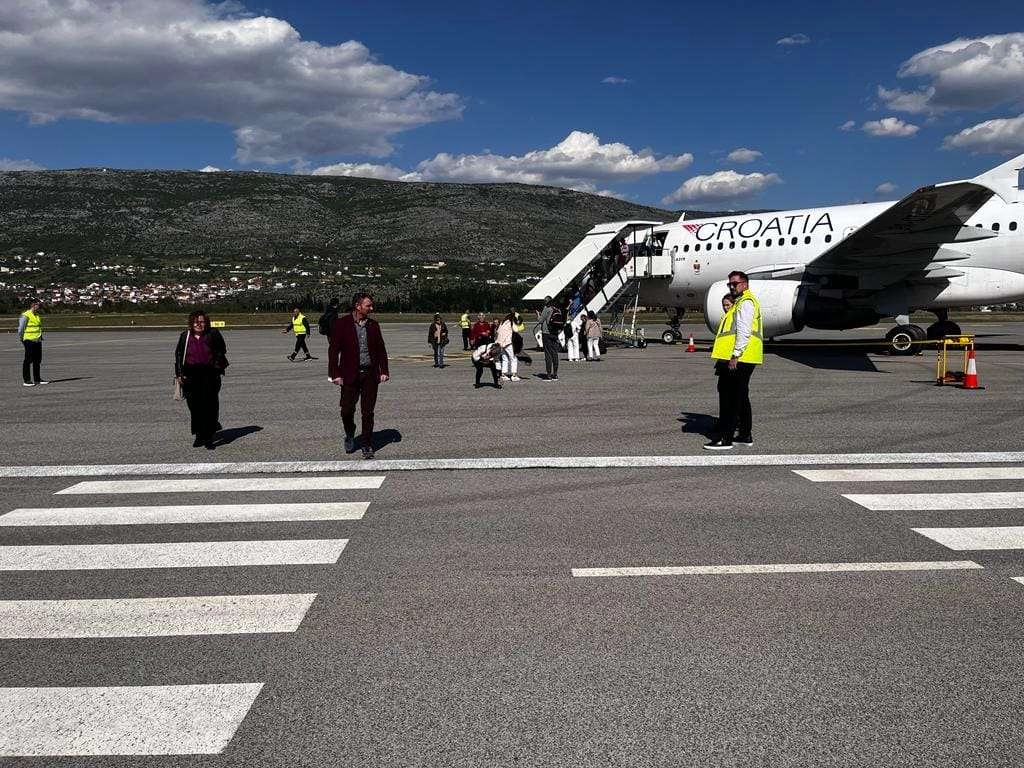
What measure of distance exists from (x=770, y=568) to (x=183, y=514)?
15.7ft

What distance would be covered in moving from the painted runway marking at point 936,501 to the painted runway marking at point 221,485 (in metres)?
4.55

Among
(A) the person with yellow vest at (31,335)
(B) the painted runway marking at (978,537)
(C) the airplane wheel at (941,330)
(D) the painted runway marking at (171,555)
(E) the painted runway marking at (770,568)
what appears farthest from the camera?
(C) the airplane wheel at (941,330)

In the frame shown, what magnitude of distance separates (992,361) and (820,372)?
19.2 ft

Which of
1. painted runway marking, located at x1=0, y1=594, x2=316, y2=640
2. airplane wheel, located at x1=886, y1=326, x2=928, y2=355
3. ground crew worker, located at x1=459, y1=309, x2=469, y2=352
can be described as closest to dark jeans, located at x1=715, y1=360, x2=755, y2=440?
painted runway marking, located at x1=0, y1=594, x2=316, y2=640

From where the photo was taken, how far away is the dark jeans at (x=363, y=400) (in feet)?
30.6

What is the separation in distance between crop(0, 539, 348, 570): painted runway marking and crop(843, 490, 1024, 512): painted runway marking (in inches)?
177

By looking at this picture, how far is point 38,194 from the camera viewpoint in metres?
178

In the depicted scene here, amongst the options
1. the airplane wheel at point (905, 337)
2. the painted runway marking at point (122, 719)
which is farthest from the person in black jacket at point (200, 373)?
the airplane wheel at point (905, 337)

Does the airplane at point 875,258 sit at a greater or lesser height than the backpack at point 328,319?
greater

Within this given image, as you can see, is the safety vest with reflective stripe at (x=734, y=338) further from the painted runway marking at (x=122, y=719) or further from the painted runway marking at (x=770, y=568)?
the painted runway marking at (x=122, y=719)

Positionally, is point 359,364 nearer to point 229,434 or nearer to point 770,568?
point 229,434

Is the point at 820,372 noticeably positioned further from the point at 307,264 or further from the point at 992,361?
the point at 307,264

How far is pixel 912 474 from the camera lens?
26.5 ft

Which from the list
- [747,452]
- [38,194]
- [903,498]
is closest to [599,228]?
[747,452]
